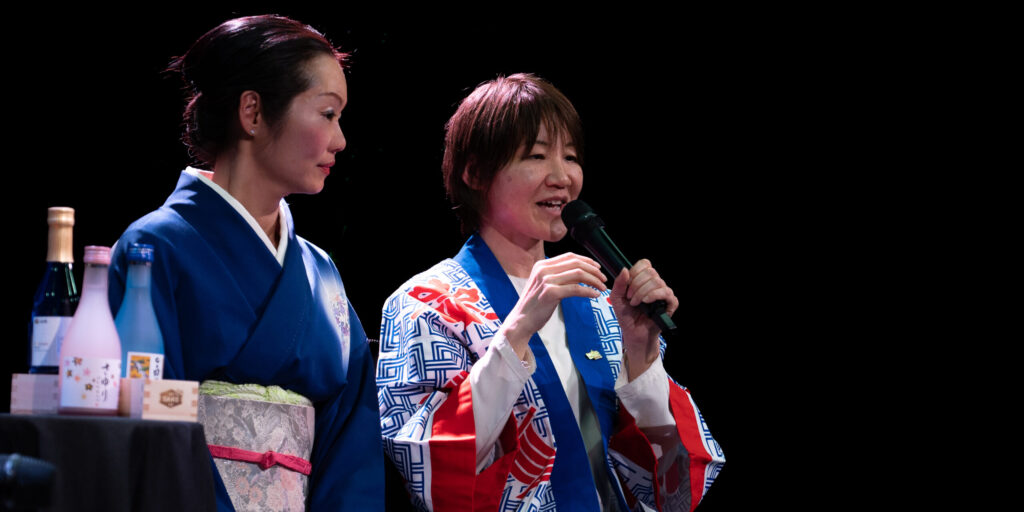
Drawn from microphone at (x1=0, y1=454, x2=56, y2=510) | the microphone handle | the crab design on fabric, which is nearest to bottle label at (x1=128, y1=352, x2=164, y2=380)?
microphone at (x1=0, y1=454, x2=56, y2=510)

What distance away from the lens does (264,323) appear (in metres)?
1.73

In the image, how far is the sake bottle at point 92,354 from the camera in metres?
1.27

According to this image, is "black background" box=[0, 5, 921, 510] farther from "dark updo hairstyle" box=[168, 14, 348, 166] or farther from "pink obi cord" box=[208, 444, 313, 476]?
"pink obi cord" box=[208, 444, 313, 476]

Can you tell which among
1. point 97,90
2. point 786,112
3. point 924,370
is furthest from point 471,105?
point 924,370

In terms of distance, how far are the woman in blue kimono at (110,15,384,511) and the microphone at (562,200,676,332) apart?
21.0 inches

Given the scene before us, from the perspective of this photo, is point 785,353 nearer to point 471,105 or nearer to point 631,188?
point 631,188

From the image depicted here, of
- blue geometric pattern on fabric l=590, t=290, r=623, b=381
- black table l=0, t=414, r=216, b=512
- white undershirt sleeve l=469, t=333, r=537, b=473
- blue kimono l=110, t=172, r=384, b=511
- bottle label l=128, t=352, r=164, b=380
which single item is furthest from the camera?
blue geometric pattern on fabric l=590, t=290, r=623, b=381

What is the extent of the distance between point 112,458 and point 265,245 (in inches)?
25.1

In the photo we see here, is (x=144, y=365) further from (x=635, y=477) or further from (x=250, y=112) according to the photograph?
(x=635, y=477)

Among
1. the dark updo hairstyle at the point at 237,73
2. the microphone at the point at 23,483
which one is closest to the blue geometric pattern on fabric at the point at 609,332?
the dark updo hairstyle at the point at 237,73

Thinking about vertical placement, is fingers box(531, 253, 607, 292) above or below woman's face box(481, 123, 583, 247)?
below

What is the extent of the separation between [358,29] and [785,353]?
1.57 m

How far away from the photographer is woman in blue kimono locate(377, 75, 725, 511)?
6.52ft

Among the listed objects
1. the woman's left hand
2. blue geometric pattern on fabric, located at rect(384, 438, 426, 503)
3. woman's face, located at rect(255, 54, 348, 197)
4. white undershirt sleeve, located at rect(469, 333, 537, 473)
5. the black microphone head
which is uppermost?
woman's face, located at rect(255, 54, 348, 197)
